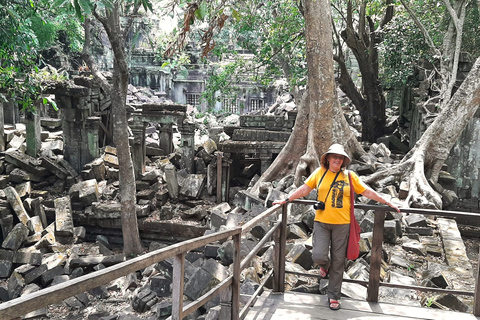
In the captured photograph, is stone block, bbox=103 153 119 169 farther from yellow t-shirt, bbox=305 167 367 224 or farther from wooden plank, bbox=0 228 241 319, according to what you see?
wooden plank, bbox=0 228 241 319

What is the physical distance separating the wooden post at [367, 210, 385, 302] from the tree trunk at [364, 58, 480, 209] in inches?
190

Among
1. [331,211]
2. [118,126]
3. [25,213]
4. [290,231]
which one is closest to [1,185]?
[25,213]

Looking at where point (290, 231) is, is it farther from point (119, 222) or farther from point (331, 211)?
point (119, 222)

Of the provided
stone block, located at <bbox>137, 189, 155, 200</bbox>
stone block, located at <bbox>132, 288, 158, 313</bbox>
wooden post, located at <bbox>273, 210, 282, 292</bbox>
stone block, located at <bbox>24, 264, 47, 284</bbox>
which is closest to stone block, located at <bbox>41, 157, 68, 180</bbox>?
stone block, located at <bbox>137, 189, 155, 200</bbox>

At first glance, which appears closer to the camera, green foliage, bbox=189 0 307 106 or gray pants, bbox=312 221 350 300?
gray pants, bbox=312 221 350 300

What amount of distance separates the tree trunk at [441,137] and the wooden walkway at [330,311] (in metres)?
4.89

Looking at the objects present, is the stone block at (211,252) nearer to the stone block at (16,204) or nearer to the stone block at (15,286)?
the stone block at (15,286)

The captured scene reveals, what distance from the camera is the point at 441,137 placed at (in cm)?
847

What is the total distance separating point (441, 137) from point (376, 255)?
5.87 metres

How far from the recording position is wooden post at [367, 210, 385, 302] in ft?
11.2

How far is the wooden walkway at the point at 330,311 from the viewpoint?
3.17m

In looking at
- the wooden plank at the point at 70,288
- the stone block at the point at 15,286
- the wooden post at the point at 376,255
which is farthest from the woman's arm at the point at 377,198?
the stone block at the point at 15,286

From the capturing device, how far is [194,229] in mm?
11430

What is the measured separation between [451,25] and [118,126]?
8.02 meters
